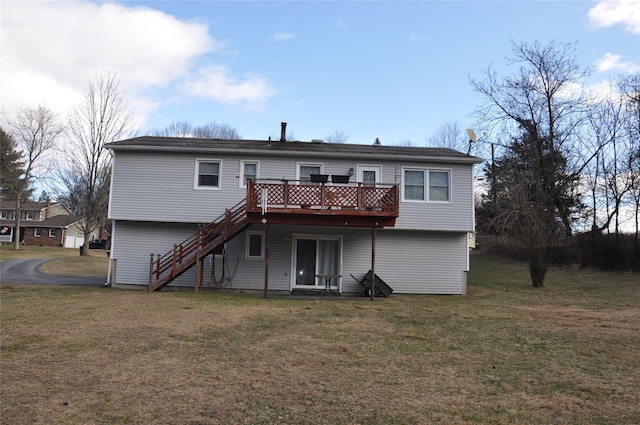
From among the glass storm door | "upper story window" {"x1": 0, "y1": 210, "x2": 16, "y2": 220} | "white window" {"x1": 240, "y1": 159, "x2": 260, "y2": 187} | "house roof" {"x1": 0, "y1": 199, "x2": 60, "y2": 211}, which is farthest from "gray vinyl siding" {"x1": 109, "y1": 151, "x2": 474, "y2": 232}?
"upper story window" {"x1": 0, "y1": 210, "x2": 16, "y2": 220}

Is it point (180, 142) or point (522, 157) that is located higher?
point (522, 157)

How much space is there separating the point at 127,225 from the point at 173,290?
309 centimetres

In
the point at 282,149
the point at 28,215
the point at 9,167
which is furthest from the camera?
the point at 28,215

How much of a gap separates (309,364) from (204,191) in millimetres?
10911

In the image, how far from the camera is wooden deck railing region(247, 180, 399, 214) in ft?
46.0

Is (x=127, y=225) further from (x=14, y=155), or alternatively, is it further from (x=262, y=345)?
(x=14, y=155)

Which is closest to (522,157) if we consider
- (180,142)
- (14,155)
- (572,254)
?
(572,254)

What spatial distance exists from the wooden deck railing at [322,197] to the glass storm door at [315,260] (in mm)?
2637

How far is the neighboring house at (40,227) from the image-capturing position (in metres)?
51.0

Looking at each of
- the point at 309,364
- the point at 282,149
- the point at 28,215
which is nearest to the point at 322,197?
the point at 282,149

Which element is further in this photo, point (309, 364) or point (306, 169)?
point (306, 169)

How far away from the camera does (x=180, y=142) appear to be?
1691 centimetres

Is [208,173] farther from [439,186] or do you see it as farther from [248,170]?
[439,186]

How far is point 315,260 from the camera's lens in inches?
648
